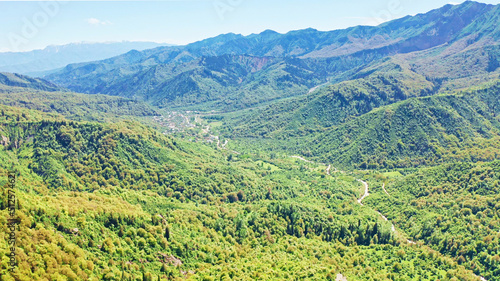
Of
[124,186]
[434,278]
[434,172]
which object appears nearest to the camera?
[434,278]

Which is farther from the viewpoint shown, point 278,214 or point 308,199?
point 308,199

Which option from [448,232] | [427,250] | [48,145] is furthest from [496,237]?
[48,145]

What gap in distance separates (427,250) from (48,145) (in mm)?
177820

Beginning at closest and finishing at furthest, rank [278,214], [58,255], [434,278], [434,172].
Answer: [58,255]
[434,278]
[278,214]
[434,172]

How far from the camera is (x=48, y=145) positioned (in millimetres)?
162000

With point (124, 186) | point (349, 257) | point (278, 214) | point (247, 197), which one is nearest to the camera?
point (349, 257)

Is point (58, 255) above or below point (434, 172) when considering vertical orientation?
above

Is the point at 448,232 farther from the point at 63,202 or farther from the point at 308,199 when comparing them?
the point at 63,202

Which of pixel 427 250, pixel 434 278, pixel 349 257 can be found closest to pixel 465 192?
pixel 427 250

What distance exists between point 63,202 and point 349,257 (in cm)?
9174

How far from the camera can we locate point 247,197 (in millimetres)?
162625

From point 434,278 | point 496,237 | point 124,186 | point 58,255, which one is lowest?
point 434,278

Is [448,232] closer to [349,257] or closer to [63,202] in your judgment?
[349,257]

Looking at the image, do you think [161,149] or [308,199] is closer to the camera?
[308,199]
